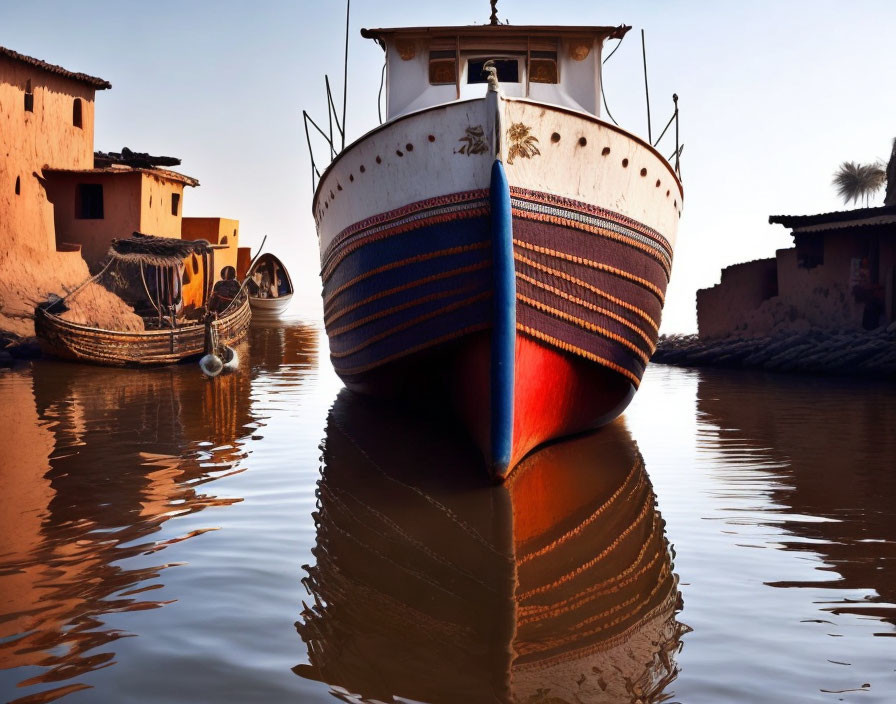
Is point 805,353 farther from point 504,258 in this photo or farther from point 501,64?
point 504,258

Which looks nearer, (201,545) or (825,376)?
(201,545)

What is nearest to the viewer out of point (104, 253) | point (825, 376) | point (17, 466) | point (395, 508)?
point (395, 508)

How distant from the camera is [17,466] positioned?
284 inches

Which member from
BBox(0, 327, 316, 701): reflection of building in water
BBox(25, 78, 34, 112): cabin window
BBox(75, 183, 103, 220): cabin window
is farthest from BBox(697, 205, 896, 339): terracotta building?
BBox(25, 78, 34, 112): cabin window

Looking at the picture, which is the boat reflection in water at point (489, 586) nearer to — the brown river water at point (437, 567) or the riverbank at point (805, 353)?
the brown river water at point (437, 567)

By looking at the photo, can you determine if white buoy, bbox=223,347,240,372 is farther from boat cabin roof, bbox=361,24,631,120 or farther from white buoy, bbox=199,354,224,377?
boat cabin roof, bbox=361,24,631,120

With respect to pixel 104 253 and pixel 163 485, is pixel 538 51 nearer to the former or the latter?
pixel 163 485

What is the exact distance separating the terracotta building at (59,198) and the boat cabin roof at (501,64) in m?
11.6

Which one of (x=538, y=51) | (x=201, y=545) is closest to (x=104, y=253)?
(x=538, y=51)

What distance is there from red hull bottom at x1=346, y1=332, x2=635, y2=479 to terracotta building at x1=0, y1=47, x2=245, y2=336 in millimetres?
12538

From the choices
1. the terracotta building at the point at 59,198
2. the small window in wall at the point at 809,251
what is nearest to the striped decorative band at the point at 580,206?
the small window in wall at the point at 809,251

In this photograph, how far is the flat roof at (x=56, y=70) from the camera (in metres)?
21.7

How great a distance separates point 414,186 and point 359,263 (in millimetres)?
1299

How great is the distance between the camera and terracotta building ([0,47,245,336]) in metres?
20.3
